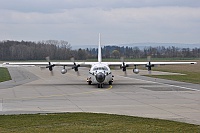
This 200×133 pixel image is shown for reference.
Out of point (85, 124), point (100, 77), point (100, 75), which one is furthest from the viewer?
point (100, 77)

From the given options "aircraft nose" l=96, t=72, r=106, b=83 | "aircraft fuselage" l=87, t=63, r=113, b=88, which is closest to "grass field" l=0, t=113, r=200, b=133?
"aircraft nose" l=96, t=72, r=106, b=83

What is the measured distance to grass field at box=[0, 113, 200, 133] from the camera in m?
14.6

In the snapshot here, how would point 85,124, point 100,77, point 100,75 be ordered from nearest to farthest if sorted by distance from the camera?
point 85,124 < point 100,75 < point 100,77

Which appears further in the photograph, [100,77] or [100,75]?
[100,77]

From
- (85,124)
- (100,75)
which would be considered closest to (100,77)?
(100,75)

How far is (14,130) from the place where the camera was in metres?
14.6

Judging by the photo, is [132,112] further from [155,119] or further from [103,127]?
[103,127]

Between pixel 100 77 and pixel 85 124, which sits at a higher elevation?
pixel 100 77

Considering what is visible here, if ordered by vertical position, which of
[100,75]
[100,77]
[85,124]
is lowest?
[85,124]

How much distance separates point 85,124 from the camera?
631 inches

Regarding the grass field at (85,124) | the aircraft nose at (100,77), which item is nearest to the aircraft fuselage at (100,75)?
the aircraft nose at (100,77)

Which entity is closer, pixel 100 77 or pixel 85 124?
pixel 85 124

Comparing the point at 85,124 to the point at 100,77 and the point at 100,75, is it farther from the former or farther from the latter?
the point at 100,77

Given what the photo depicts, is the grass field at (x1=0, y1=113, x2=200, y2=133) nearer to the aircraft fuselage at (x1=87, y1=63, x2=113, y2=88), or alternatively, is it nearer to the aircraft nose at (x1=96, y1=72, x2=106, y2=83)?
the aircraft nose at (x1=96, y1=72, x2=106, y2=83)
